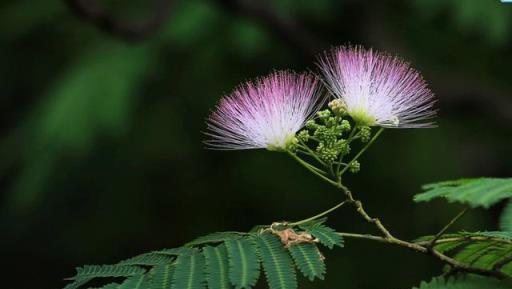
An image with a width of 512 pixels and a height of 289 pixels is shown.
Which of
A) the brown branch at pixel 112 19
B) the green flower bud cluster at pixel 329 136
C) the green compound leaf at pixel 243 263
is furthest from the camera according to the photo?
the brown branch at pixel 112 19

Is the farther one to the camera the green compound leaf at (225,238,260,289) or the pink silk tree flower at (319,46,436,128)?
the pink silk tree flower at (319,46,436,128)

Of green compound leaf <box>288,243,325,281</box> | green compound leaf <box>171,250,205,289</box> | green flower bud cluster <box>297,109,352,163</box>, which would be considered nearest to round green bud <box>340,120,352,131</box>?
green flower bud cluster <box>297,109,352,163</box>

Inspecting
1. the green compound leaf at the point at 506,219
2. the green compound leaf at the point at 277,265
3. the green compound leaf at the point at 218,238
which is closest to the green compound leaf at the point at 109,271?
the green compound leaf at the point at 218,238

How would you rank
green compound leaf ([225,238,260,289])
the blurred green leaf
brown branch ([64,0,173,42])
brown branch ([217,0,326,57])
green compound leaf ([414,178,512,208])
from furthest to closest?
the blurred green leaf < brown branch ([217,0,326,57]) < brown branch ([64,0,173,42]) < green compound leaf ([225,238,260,289]) < green compound leaf ([414,178,512,208])

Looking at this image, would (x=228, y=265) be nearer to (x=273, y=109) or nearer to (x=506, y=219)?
(x=273, y=109)

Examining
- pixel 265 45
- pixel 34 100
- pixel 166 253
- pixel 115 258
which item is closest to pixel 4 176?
pixel 34 100

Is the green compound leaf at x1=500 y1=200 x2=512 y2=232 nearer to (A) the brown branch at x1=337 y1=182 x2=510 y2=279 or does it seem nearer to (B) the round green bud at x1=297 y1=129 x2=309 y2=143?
(A) the brown branch at x1=337 y1=182 x2=510 y2=279

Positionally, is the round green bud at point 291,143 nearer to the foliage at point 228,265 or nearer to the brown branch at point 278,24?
the foliage at point 228,265
